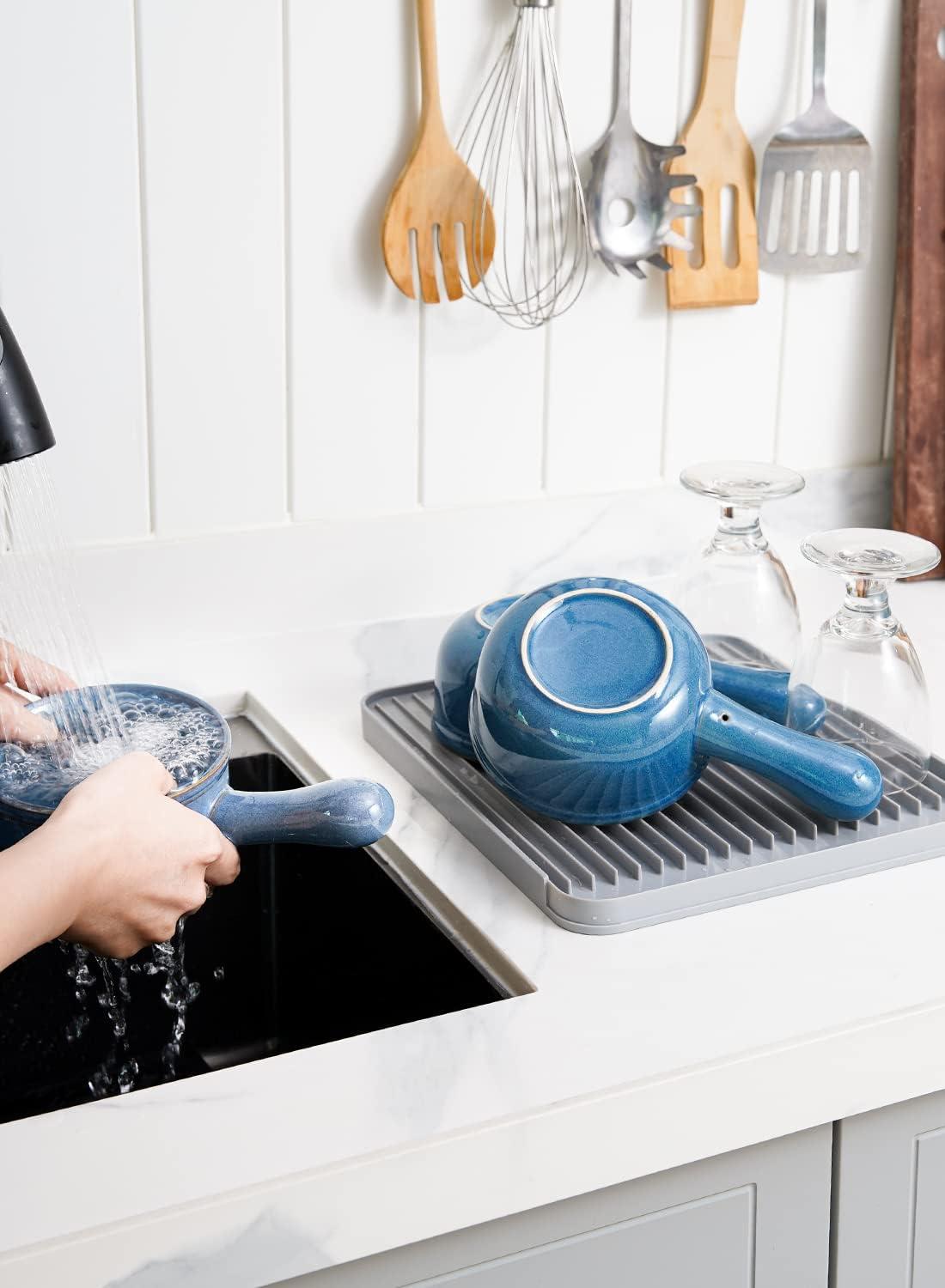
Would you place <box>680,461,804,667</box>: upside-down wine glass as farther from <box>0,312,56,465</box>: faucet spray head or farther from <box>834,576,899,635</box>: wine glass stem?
<box>0,312,56,465</box>: faucet spray head

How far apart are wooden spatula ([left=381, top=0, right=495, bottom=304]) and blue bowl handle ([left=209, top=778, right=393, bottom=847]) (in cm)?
49

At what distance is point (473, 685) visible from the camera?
1.01 meters

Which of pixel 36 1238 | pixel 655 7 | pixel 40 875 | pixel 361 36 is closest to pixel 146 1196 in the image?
pixel 36 1238

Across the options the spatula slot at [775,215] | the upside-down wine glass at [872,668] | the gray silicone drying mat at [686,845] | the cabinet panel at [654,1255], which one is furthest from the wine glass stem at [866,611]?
Answer: the spatula slot at [775,215]

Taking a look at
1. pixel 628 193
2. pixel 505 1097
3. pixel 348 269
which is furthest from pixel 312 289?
pixel 505 1097

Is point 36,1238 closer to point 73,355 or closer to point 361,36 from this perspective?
point 73,355

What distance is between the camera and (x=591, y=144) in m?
1.27

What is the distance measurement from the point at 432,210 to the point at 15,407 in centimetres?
49

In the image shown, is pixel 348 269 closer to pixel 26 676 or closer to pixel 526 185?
pixel 526 185

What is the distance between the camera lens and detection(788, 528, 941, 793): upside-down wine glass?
3.16ft

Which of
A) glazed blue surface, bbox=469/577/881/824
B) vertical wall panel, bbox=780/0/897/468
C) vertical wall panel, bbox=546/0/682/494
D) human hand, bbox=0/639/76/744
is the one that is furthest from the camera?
vertical wall panel, bbox=780/0/897/468

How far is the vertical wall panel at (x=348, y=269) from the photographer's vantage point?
1.16 meters

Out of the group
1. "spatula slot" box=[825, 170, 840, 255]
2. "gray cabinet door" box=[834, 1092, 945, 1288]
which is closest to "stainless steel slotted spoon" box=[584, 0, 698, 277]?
"spatula slot" box=[825, 170, 840, 255]

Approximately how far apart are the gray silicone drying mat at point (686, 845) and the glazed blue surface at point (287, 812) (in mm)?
94
